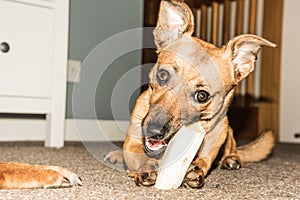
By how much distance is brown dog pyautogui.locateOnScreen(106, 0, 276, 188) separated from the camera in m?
1.20

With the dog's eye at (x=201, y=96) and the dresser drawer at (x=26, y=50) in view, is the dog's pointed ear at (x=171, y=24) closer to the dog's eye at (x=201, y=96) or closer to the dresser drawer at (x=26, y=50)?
the dog's eye at (x=201, y=96)

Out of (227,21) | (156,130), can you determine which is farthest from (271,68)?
(156,130)

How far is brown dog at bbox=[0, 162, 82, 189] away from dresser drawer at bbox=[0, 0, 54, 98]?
1.03 metres

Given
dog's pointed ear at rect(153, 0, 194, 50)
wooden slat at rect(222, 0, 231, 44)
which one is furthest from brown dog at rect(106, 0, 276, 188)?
wooden slat at rect(222, 0, 231, 44)

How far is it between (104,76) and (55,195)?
1.89m

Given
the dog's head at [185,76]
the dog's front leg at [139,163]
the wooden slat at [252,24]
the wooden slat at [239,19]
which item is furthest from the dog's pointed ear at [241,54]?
the wooden slat at [239,19]

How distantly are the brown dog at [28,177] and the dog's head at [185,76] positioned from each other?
26 centimetres

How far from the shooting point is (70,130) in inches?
101

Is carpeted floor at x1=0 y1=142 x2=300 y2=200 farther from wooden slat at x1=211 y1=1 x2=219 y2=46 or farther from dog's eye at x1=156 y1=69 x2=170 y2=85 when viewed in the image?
wooden slat at x1=211 y1=1 x2=219 y2=46

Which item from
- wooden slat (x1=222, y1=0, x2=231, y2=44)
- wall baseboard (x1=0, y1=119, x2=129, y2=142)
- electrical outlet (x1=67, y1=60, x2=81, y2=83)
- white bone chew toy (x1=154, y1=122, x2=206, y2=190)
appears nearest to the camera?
white bone chew toy (x1=154, y1=122, x2=206, y2=190)

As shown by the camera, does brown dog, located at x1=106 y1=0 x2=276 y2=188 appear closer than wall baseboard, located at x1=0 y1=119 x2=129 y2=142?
Yes

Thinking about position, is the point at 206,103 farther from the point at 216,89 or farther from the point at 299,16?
the point at 299,16

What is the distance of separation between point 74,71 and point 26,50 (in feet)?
2.07

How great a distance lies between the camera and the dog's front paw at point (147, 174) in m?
1.17
